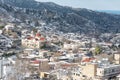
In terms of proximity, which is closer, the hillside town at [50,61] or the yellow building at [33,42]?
the hillside town at [50,61]

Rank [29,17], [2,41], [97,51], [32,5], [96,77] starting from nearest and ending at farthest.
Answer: [96,77]
[97,51]
[2,41]
[29,17]
[32,5]

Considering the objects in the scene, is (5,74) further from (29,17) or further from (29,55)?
(29,17)

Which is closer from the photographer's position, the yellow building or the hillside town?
the hillside town

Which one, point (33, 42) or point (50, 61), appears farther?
point (33, 42)

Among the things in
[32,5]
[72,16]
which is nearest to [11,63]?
[72,16]

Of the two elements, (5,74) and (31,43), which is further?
(31,43)

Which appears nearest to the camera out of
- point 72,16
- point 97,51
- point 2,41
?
point 97,51

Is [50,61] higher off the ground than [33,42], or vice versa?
[33,42]
